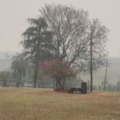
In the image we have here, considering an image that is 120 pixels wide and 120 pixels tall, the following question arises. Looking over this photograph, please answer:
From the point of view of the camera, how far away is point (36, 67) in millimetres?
76938

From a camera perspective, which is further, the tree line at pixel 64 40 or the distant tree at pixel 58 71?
the tree line at pixel 64 40

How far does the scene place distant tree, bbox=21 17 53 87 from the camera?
77.1 meters

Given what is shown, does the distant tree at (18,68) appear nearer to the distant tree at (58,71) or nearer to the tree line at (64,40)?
the tree line at (64,40)

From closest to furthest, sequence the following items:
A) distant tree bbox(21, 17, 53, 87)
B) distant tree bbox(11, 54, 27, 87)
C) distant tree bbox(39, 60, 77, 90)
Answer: distant tree bbox(39, 60, 77, 90) < distant tree bbox(21, 17, 53, 87) < distant tree bbox(11, 54, 27, 87)

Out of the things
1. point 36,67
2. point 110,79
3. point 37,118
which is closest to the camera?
point 37,118

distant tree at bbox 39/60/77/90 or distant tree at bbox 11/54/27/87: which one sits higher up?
distant tree at bbox 11/54/27/87

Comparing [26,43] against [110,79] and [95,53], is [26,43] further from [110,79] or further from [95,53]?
[110,79]

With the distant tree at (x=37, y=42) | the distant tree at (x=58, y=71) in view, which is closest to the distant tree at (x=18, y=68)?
the distant tree at (x=37, y=42)

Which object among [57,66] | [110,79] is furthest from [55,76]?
[110,79]

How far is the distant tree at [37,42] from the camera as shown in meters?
77.1

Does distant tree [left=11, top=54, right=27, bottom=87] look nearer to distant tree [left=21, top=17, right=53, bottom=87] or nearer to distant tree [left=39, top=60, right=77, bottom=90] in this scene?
distant tree [left=21, top=17, right=53, bottom=87]

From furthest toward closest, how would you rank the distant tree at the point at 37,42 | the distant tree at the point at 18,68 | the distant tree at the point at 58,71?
the distant tree at the point at 18,68
the distant tree at the point at 37,42
the distant tree at the point at 58,71

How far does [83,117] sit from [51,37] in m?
56.4

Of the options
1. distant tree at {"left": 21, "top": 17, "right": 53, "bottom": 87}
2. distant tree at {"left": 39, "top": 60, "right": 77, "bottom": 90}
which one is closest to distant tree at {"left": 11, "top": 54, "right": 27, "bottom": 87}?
distant tree at {"left": 21, "top": 17, "right": 53, "bottom": 87}
